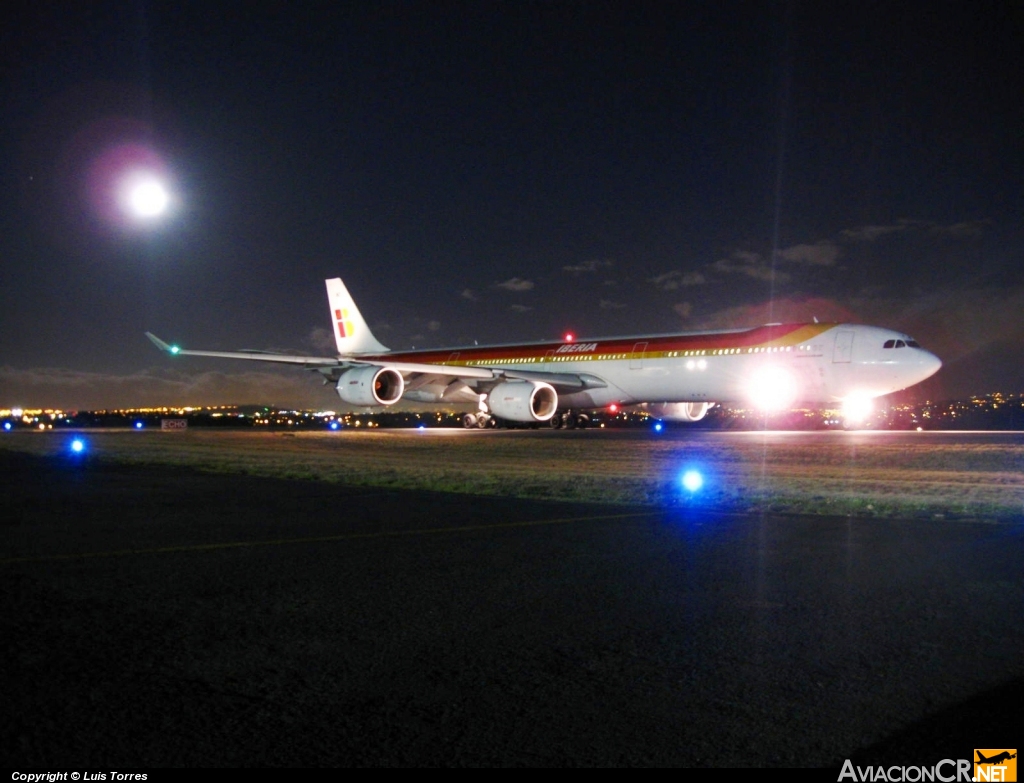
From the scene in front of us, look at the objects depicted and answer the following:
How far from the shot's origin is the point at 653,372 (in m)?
32.5

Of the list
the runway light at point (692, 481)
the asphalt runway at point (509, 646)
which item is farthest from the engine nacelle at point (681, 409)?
the asphalt runway at point (509, 646)

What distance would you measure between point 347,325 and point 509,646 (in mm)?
45036

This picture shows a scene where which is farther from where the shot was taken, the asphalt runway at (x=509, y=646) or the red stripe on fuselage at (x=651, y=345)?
the red stripe on fuselage at (x=651, y=345)

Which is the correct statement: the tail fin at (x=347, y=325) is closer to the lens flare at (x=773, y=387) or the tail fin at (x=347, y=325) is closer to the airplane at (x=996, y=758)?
the lens flare at (x=773, y=387)

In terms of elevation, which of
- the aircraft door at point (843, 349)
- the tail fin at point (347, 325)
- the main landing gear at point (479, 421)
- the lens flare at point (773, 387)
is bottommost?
the main landing gear at point (479, 421)

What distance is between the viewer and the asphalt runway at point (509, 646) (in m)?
3.36

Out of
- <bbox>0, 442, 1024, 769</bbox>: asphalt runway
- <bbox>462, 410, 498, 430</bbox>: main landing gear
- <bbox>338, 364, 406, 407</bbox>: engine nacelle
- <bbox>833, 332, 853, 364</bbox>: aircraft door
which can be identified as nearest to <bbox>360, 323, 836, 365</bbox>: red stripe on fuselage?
<bbox>833, 332, 853, 364</bbox>: aircraft door

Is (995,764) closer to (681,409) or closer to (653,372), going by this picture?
(653,372)

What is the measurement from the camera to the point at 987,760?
10.5 ft

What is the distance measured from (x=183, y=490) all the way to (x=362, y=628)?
9436 millimetres

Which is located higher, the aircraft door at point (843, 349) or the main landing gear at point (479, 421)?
the aircraft door at point (843, 349)

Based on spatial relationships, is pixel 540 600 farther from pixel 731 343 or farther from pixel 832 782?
pixel 731 343

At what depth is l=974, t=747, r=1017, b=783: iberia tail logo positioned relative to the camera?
10.3ft

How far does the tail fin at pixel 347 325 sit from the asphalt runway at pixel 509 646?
39.3 m
